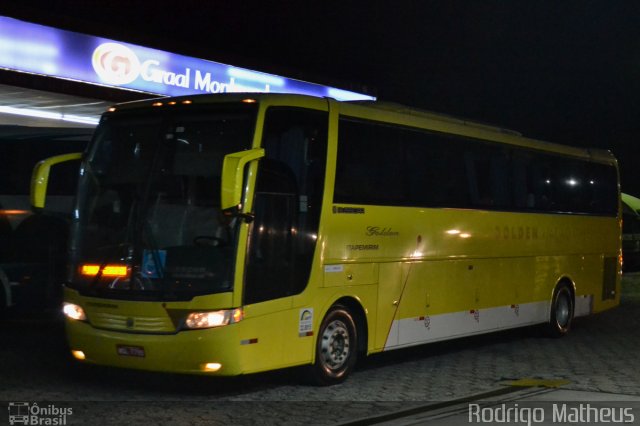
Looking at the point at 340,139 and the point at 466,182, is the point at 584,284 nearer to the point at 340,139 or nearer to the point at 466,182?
the point at 466,182

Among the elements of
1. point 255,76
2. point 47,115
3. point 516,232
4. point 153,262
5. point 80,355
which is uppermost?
point 255,76

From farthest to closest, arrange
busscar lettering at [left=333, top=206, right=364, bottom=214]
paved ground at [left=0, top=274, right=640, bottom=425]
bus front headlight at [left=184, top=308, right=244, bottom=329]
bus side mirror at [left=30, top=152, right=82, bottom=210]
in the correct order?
busscar lettering at [left=333, top=206, right=364, bottom=214] < bus side mirror at [left=30, top=152, right=82, bottom=210] < bus front headlight at [left=184, top=308, right=244, bottom=329] < paved ground at [left=0, top=274, right=640, bottom=425]

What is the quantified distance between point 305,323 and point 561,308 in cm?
731

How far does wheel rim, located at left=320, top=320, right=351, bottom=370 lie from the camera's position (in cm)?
1030

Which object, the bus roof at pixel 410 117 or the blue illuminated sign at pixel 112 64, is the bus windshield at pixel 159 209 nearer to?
the bus roof at pixel 410 117

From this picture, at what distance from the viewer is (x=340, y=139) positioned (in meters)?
10.6

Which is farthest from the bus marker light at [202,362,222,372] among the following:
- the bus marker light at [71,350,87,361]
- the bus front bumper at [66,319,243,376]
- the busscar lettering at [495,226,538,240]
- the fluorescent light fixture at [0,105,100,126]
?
the fluorescent light fixture at [0,105,100,126]

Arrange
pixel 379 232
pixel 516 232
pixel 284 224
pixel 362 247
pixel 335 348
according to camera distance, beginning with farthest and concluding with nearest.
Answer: pixel 516 232 < pixel 379 232 < pixel 362 247 < pixel 335 348 < pixel 284 224

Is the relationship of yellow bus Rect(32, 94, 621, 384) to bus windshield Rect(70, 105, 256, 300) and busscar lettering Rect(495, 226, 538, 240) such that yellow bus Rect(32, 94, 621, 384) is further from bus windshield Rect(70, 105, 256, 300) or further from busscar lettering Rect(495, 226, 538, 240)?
busscar lettering Rect(495, 226, 538, 240)

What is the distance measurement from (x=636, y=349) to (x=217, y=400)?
7420 mm

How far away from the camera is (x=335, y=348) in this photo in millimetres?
10438

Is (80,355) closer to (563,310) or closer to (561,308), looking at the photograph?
(561,308)

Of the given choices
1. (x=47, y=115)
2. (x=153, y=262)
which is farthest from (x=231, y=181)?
(x=47, y=115)

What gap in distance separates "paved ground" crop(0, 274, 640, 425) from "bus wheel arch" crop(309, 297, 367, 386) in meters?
0.18
